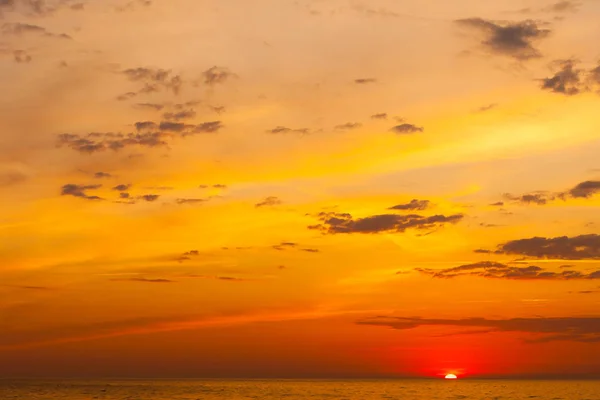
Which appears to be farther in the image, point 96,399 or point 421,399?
point 421,399

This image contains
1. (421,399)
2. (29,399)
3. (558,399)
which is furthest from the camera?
(558,399)

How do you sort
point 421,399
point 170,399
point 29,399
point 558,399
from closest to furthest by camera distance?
1. point 29,399
2. point 170,399
3. point 421,399
4. point 558,399

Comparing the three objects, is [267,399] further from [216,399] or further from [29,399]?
[29,399]

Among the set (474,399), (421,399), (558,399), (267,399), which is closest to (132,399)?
(267,399)

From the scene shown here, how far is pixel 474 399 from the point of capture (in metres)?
182

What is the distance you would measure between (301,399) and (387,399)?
62.6 ft

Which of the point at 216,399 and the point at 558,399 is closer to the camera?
the point at 216,399

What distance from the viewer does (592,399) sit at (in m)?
187

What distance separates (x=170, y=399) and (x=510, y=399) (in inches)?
3178

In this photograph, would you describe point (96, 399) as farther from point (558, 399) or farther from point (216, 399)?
point (558, 399)

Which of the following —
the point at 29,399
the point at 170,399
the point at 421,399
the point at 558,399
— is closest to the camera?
the point at 29,399

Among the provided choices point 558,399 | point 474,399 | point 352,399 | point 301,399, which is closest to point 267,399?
point 301,399

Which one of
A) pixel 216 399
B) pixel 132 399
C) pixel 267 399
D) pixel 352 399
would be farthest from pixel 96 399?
pixel 352 399

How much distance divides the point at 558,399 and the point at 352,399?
179 feet
